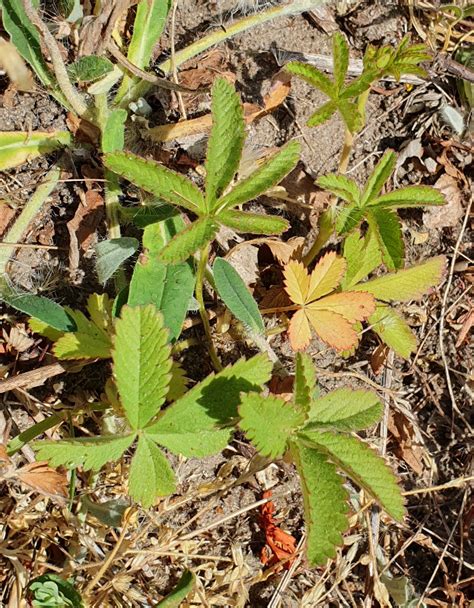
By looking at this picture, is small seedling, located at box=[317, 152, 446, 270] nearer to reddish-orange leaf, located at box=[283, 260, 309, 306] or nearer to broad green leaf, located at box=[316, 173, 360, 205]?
broad green leaf, located at box=[316, 173, 360, 205]

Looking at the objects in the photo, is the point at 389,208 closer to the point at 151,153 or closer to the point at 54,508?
the point at 151,153

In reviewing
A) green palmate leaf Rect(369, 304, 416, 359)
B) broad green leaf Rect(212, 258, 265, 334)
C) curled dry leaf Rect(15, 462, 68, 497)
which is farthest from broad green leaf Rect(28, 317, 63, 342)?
green palmate leaf Rect(369, 304, 416, 359)

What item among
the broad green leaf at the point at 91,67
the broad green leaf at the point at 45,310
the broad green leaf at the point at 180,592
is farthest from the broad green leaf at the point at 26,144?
the broad green leaf at the point at 180,592

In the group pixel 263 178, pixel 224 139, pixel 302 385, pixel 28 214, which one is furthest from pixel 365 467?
pixel 28 214

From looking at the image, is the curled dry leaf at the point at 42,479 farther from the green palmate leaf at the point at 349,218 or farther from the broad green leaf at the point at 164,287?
the green palmate leaf at the point at 349,218

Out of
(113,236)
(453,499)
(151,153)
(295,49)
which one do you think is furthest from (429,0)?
(453,499)
